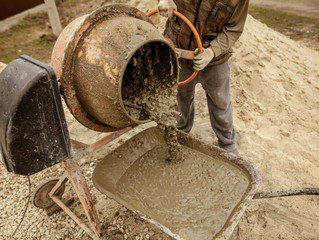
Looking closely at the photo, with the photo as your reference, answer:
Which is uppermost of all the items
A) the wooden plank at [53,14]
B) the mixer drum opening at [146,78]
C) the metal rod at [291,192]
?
the mixer drum opening at [146,78]

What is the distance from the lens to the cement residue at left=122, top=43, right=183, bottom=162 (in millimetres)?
2062

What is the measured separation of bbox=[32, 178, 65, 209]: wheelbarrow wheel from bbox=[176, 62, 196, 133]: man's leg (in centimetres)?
151

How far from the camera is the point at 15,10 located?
317 inches

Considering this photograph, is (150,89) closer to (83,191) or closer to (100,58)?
(100,58)

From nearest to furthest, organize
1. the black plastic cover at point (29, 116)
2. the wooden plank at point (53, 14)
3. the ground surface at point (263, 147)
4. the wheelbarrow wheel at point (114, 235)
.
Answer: the black plastic cover at point (29, 116), the wheelbarrow wheel at point (114, 235), the ground surface at point (263, 147), the wooden plank at point (53, 14)

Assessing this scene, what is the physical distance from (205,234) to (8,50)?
666 cm

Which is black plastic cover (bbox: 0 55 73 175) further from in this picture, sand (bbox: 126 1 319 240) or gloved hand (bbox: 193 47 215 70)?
sand (bbox: 126 1 319 240)

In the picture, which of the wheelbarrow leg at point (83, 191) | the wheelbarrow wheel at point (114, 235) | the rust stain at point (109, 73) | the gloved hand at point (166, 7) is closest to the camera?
the rust stain at point (109, 73)

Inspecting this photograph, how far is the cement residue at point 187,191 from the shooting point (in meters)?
2.09

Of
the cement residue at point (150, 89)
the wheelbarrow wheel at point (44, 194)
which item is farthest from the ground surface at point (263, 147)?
the cement residue at point (150, 89)

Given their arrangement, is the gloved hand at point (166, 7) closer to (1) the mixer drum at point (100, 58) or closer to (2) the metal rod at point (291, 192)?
(1) the mixer drum at point (100, 58)

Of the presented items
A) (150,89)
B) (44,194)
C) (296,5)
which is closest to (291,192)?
(150,89)

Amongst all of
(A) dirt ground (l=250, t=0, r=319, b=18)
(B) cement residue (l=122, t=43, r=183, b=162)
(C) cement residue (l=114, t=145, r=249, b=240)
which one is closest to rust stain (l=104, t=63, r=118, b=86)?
(B) cement residue (l=122, t=43, r=183, b=162)

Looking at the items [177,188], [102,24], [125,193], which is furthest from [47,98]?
[177,188]
